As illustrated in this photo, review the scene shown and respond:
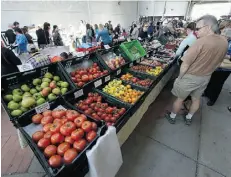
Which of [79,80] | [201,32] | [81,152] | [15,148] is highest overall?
[201,32]

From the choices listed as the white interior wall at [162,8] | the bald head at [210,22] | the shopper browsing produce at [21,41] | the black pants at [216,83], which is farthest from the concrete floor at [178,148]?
the white interior wall at [162,8]

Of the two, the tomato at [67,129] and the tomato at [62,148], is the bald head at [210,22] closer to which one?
the tomato at [67,129]

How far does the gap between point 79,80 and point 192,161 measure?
2010mm

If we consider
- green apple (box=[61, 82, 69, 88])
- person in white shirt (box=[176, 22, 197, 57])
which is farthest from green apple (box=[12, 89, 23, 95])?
person in white shirt (box=[176, 22, 197, 57])

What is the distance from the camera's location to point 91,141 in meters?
1.21

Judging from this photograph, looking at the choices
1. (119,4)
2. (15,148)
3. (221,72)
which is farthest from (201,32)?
(119,4)

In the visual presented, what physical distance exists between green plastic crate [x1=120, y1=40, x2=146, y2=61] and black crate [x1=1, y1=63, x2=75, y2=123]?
60.4 inches

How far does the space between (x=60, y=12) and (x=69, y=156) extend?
11019mm

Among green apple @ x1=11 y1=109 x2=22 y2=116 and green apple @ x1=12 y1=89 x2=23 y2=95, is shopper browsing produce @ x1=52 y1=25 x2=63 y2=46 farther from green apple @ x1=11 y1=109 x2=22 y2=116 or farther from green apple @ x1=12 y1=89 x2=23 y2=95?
green apple @ x1=11 y1=109 x2=22 y2=116

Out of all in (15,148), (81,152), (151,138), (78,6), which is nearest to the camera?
(81,152)

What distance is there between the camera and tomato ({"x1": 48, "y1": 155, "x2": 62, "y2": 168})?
105 cm

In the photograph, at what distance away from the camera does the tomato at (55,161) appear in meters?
1.05

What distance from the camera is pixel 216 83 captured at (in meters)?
3.13

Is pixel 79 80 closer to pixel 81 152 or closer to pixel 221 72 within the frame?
pixel 81 152
